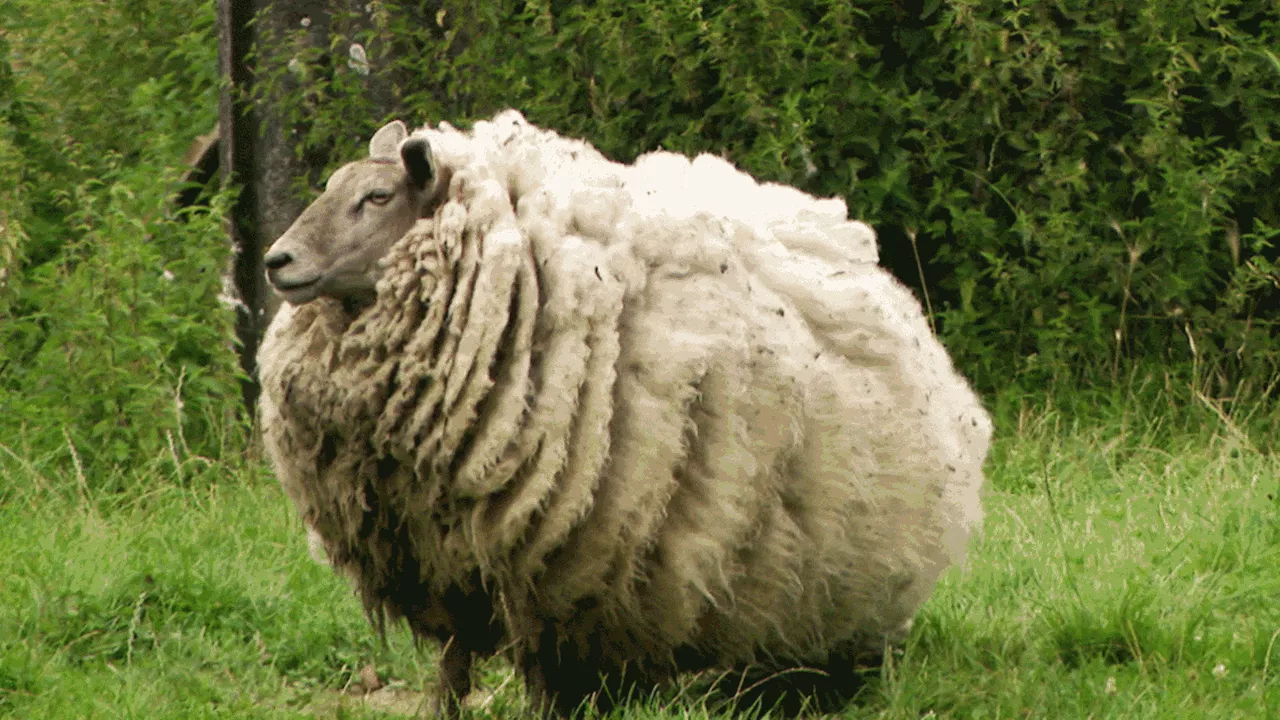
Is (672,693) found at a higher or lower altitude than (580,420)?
lower

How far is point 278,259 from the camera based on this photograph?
4.45 metres

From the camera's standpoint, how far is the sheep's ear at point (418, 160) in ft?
14.7

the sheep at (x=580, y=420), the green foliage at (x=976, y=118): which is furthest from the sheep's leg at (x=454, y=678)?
the green foliage at (x=976, y=118)

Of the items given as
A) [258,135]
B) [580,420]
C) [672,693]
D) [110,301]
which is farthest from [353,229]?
[258,135]

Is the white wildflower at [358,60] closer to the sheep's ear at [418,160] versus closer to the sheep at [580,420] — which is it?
the sheep at [580,420]

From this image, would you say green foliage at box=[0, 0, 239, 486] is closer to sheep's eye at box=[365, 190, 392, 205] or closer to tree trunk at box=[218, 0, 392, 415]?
tree trunk at box=[218, 0, 392, 415]

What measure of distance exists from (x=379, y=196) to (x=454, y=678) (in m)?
1.17

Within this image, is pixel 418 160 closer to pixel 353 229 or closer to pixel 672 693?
pixel 353 229

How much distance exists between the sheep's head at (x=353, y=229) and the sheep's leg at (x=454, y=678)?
0.89 meters

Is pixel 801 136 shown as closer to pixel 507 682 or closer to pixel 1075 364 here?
pixel 1075 364

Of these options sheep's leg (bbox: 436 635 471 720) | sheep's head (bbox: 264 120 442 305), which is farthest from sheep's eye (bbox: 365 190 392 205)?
sheep's leg (bbox: 436 635 471 720)

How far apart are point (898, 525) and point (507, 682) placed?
1.10 meters

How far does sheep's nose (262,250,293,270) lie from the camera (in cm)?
445

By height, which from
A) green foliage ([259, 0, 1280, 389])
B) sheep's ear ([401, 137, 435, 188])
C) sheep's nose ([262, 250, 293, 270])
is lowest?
green foliage ([259, 0, 1280, 389])
